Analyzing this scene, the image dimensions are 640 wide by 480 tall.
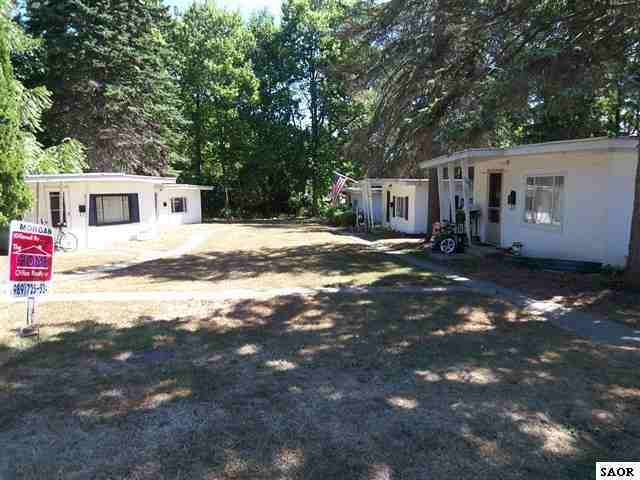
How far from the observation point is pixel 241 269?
11.6 metres

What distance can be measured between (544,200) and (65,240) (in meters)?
15.4

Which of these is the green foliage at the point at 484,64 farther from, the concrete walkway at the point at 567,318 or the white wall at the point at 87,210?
the white wall at the point at 87,210

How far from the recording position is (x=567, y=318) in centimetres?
685

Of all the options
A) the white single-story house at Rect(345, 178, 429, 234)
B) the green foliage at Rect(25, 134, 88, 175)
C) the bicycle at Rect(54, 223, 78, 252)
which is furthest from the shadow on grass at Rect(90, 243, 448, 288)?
the green foliage at Rect(25, 134, 88, 175)

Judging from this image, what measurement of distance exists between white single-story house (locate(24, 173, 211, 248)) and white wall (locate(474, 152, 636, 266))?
14201 mm

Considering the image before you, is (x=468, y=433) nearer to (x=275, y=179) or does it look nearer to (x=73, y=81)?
(x=73, y=81)

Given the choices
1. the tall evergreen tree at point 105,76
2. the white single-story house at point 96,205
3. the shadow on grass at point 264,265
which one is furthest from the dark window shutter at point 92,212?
the tall evergreen tree at point 105,76

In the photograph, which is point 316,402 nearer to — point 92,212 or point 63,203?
point 63,203

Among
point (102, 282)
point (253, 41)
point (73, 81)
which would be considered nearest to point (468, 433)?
point (102, 282)

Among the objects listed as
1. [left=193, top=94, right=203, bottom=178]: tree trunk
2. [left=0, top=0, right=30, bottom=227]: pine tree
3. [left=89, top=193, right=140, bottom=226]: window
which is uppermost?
[left=193, top=94, right=203, bottom=178]: tree trunk

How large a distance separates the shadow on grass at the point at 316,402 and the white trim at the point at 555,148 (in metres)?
5.69

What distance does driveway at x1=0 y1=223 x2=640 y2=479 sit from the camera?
3.18m

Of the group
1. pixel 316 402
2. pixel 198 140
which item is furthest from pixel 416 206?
pixel 198 140

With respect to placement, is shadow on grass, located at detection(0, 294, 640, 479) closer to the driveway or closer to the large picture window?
the driveway
